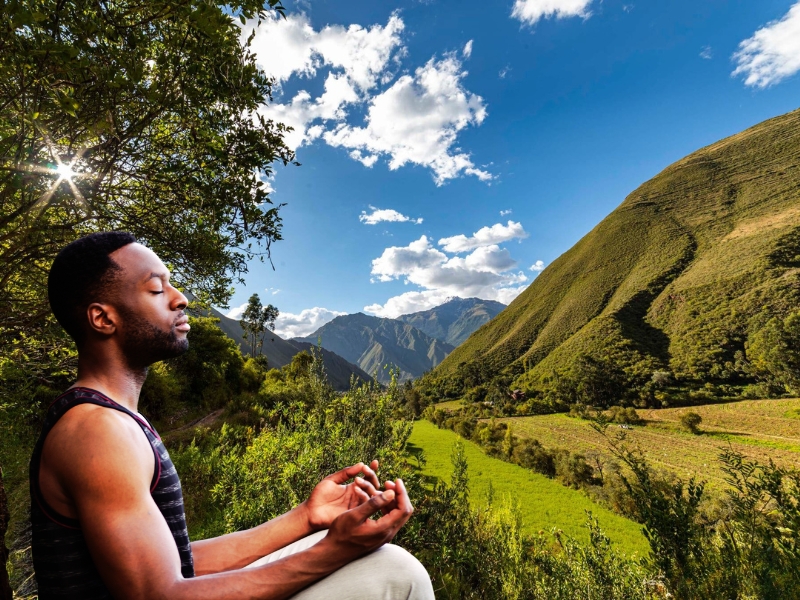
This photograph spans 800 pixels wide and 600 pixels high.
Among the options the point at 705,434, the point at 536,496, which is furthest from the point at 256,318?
the point at 705,434

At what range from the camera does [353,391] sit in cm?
624

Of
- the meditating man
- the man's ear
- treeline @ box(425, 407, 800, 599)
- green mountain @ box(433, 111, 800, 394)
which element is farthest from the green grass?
the man's ear

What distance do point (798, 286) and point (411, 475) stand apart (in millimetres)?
100156

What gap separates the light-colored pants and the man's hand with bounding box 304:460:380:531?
0.58 metres

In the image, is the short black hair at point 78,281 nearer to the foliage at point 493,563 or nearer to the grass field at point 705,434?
the foliage at point 493,563

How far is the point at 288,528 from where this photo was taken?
1.77 m

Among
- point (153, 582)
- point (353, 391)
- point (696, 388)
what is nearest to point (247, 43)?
point (153, 582)

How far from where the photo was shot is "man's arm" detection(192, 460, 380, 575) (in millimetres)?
1670

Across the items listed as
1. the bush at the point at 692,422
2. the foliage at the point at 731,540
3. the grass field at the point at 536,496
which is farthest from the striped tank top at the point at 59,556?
the bush at the point at 692,422

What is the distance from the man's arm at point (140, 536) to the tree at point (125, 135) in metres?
2.70

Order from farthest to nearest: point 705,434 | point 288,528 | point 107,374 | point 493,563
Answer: point 705,434 → point 493,563 → point 288,528 → point 107,374

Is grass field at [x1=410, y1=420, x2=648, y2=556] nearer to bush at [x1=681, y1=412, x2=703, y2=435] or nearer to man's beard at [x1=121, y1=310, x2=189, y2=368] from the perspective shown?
man's beard at [x1=121, y1=310, x2=189, y2=368]

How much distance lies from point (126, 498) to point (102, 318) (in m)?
0.76

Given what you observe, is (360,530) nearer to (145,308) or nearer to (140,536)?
(140,536)
